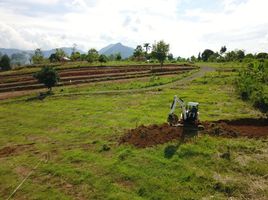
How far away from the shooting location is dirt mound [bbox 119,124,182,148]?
1972 cm

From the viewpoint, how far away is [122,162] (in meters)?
17.5

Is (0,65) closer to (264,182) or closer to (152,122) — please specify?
(152,122)

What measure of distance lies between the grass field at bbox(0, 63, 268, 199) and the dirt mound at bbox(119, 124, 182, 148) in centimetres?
69

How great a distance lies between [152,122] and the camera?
82.6 feet

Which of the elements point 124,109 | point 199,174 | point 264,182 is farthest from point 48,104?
point 264,182

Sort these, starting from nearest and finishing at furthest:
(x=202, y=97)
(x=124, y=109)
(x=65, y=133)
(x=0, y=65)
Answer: (x=65, y=133)
(x=124, y=109)
(x=202, y=97)
(x=0, y=65)

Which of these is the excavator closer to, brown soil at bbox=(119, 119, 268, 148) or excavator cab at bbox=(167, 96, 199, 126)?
excavator cab at bbox=(167, 96, 199, 126)

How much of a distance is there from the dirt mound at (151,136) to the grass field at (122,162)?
0.69 meters

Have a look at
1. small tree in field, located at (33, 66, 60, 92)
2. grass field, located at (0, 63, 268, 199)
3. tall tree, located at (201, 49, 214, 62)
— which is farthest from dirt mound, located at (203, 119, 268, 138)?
tall tree, located at (201, 49, 214, 62)

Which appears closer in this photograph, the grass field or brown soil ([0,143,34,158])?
the grass field

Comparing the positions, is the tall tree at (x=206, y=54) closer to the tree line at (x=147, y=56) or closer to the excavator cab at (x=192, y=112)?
the tree line at (x=147, y=56)

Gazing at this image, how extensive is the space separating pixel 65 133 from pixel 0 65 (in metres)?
85.9

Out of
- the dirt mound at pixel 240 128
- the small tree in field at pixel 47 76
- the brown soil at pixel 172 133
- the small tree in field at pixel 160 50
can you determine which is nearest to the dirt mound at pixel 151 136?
the brown soil at pixel 172 133

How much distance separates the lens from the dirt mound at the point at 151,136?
776 inches
